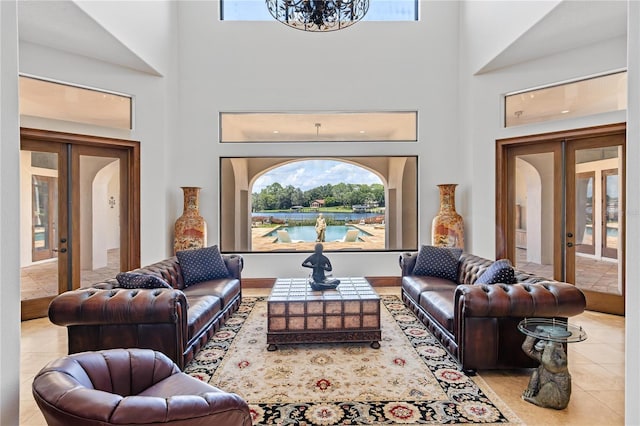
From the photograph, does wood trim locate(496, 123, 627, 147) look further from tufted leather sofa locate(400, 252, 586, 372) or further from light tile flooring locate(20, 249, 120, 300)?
light tile flooring locate(20, 249, 120, 300)

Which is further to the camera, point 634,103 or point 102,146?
point 102,146

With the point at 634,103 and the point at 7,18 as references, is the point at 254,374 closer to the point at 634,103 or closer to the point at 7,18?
the point at 7,18

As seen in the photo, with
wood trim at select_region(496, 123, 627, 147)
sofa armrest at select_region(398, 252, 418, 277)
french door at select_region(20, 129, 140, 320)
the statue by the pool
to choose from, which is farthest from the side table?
french door at select_region(20, 129, 140, 320)

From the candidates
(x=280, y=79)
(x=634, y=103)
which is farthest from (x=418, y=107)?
(x=634, y=103)

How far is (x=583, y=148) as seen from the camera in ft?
15.6

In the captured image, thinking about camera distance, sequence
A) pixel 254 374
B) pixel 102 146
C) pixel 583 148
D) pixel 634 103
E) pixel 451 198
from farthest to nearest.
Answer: pixel 451 198 < pixel 102 146 < pixel 583 148 < pixel 254 374 < pixel 634 103

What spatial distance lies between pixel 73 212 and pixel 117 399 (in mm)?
4514

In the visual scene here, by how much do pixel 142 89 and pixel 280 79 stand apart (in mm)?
2158

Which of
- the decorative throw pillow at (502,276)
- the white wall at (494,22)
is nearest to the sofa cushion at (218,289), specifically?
the decorative throw pillow at (502,276)

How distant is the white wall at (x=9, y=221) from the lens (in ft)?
4.37

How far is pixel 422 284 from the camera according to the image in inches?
164

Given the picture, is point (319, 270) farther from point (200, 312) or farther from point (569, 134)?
point (569, 134)

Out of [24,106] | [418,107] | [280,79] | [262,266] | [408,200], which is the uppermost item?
[280,79]

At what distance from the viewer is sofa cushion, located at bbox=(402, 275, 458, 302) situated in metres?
4.01
